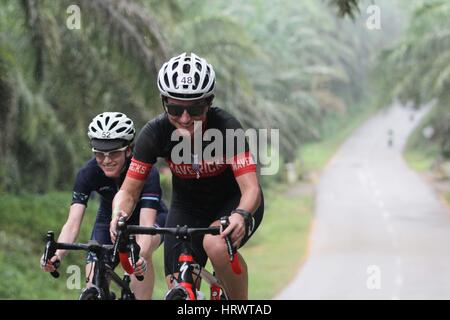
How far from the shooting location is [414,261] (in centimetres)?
2523

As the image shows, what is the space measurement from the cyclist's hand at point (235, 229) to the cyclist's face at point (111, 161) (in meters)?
1.47

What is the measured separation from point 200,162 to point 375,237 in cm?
2584

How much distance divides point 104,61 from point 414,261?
12464 millimetres

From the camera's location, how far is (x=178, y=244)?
15.8 feet

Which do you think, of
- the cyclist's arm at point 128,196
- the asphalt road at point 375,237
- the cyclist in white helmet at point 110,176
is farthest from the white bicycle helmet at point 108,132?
the asphalt road at point 375,237

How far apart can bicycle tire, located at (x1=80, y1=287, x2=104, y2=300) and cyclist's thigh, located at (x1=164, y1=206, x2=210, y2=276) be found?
1.62 feet

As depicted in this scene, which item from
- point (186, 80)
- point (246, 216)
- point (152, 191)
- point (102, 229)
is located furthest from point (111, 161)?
point (246, 216)

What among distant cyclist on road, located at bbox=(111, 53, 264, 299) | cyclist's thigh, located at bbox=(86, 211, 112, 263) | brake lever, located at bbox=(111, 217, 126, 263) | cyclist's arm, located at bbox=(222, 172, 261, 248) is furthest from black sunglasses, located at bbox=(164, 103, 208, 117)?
cyclist's thigh, located at bbox=(86, 211, 112, 263)

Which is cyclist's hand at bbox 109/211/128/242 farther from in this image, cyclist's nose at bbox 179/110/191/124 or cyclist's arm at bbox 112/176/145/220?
cyclist's nose at bbox 179/110/191/124

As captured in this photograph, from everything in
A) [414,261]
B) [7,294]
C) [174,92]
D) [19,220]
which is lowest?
[174,92]

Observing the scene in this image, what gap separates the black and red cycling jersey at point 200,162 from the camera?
15.7 feet

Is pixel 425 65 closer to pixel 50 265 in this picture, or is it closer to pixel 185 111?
pixel 185 111
